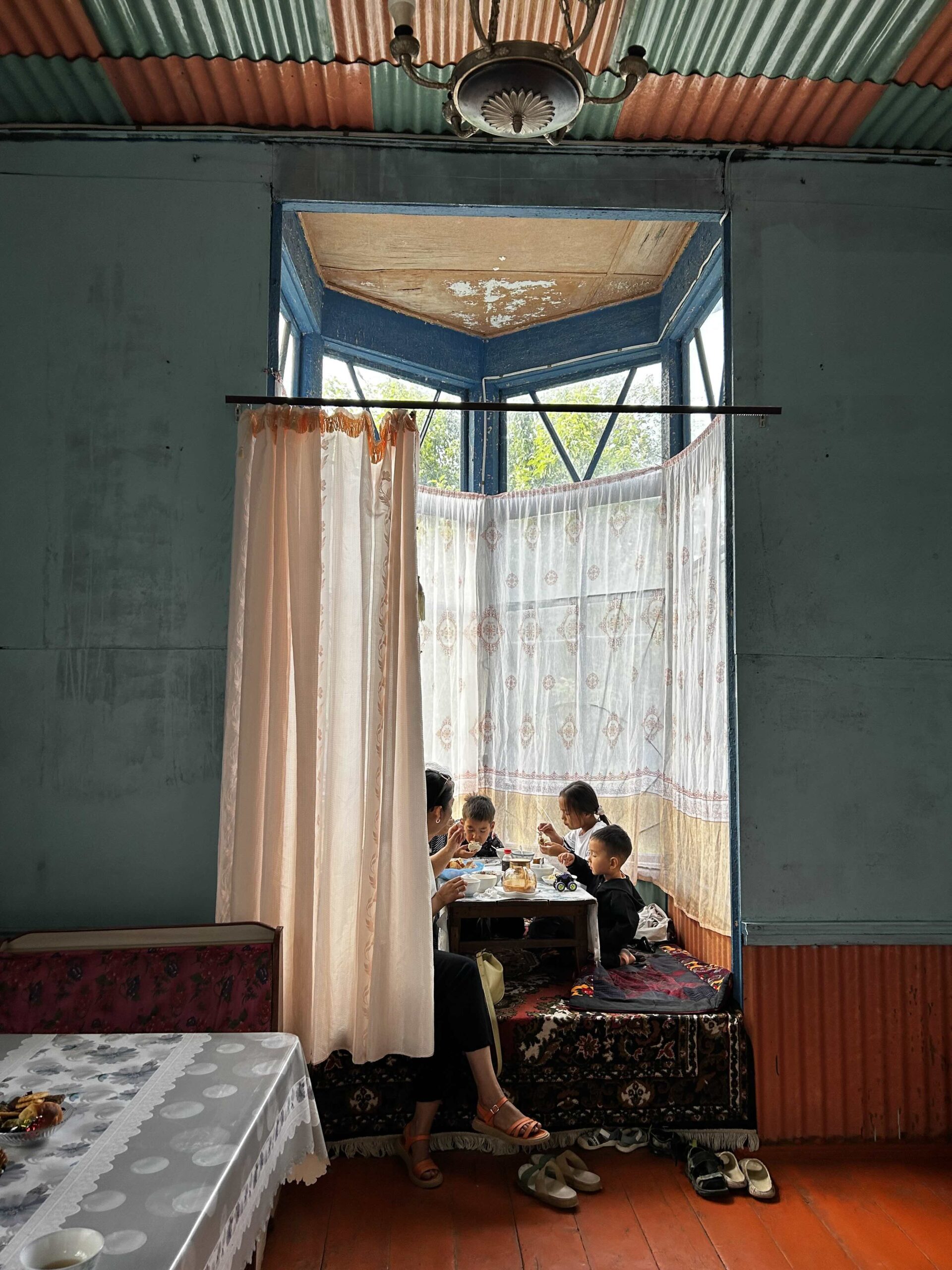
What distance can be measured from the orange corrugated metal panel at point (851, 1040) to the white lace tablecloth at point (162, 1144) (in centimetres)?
173

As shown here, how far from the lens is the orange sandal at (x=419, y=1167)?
9.98ft

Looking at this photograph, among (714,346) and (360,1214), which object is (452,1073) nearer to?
(360,1214)

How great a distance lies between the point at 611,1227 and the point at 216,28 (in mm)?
3952

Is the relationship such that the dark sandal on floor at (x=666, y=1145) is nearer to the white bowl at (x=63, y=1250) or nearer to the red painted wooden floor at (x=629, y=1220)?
the red painted wooden floor at (x=629, y=1220)

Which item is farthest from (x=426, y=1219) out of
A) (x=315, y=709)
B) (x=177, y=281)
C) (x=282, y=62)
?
(x=282, y=62)

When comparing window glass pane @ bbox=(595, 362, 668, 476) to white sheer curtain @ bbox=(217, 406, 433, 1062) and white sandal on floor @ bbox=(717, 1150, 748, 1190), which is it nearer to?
white sheer curtain @ bbox=(217, 406, 433, 1062)

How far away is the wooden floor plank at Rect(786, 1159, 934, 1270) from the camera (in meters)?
2.70

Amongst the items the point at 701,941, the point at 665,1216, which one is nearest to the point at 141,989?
the point at 665,1216

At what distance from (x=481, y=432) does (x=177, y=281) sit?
224 cm

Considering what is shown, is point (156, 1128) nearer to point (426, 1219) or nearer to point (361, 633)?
point (426, 1219)

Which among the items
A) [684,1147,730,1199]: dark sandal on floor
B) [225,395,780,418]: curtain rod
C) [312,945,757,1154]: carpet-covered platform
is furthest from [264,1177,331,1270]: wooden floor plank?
[225,395,780,418]: curtain rod

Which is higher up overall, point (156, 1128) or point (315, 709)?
point (315, 709)

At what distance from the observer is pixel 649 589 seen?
15.5ft

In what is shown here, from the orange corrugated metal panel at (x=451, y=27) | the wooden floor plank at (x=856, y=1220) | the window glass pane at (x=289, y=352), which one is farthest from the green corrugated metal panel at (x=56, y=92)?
the wooden floor plank at (x=856, y=1220)
